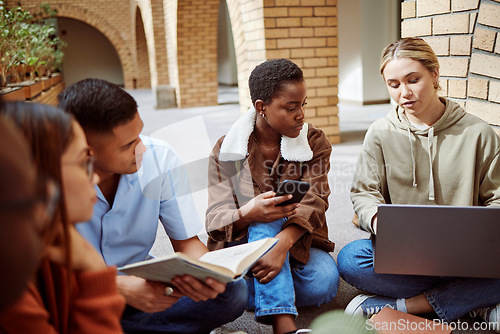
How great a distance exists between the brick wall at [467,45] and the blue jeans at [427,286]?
0.82 m

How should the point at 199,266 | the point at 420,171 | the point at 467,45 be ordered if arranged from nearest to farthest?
the point at 199,266 → the point at 420,171 → the point at 467,45

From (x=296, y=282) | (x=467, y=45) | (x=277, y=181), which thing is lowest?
(x=296, y=282)

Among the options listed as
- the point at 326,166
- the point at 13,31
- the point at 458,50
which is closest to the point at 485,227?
the point at 326,166

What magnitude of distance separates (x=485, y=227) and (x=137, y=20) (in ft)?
48.7

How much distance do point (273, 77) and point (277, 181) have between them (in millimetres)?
444

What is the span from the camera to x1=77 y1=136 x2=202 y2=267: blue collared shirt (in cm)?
156

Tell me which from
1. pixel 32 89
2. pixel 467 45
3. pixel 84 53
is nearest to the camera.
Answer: pixel 467 45

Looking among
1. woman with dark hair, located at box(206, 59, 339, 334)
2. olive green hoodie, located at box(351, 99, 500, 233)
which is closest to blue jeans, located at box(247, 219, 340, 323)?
woman with dark hair, located at box(206, 59, 339, 334)

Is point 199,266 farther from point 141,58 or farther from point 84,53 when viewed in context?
point 84,53

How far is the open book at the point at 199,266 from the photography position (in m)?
1.15

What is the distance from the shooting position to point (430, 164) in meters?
1.83

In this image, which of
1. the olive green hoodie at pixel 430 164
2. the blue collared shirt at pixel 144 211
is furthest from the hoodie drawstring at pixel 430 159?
the blue collared shirt at pixel 144 211

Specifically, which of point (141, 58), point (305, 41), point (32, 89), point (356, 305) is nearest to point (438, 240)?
point (356, 305)

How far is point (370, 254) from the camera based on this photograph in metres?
1.91
